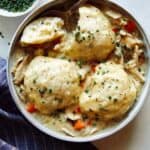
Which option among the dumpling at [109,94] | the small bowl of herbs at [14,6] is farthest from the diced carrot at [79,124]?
the small bowl of herbs at [14,6]

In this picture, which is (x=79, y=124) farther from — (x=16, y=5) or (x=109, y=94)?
(x=16, y=5)

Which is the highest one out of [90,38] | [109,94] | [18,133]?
[90,38]

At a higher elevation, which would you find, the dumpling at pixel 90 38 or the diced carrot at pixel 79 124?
the dumpling at pixel 90 38

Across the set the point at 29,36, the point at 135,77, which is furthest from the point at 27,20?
the point at 135,77

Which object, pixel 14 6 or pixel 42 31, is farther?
pixel 14 6

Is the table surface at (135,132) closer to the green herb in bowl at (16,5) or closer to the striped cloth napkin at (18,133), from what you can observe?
the striped cloth napkin at (18,133)

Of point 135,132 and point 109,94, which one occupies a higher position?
point 109,94

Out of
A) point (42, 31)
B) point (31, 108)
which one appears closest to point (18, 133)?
point (31, 108)

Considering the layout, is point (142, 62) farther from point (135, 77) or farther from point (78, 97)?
point (78, 97)
